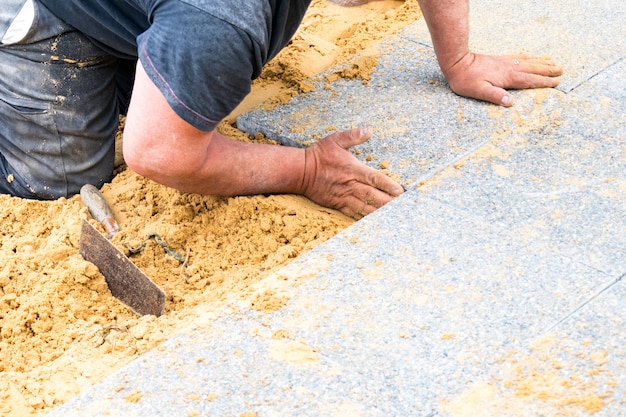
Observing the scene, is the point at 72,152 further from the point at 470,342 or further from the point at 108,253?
the point at 470,342

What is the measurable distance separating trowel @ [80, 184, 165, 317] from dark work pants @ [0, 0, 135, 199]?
1.37 feet

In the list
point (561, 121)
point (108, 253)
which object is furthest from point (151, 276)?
point (561, 121)

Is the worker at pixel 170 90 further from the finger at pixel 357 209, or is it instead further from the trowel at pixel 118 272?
the trowel at pixel 118 272

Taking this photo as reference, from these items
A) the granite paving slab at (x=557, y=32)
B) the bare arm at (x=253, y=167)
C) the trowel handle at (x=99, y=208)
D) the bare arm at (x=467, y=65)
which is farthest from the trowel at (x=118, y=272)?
the granite paving slab at (x=557, y=32)

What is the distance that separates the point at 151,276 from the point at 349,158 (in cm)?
79

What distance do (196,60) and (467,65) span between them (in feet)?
→ 4.39

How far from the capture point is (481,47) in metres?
3.60

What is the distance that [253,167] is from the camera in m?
2.78

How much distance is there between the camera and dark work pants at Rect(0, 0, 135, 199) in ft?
9.80

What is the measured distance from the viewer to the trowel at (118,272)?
2485 millimetres

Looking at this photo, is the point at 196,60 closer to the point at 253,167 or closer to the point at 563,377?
the point at 253,167

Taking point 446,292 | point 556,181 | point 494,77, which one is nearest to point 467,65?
point 494,77

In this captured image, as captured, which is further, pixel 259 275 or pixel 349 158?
pixel 349 158

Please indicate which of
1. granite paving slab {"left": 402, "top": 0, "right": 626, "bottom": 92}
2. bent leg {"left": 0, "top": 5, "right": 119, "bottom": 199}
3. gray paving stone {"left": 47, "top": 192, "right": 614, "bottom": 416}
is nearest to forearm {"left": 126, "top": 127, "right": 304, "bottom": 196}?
gray paving stone {"left": 47, "top": 192, "right": 614, "bottom": 416}
